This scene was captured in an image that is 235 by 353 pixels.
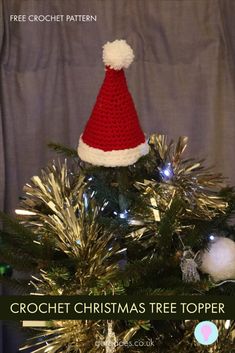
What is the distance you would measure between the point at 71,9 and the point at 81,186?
45cm

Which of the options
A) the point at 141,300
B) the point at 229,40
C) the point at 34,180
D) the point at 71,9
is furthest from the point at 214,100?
the point at 141,300

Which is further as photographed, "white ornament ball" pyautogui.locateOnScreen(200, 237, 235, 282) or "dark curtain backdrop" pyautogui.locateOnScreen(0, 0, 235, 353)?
"dark curtain backdrop" pyautogui.locateOnScreen(0, 0, 235, 353)

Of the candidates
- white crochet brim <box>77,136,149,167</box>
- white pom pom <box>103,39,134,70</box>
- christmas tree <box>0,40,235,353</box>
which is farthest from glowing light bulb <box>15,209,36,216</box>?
white pom pom <box>103,39,134,70</box>

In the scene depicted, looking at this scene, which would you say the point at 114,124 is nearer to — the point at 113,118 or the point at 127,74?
the point at 113,118

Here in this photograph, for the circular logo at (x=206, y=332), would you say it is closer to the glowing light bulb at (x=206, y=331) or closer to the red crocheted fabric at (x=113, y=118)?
the glowing light bulb at (x=206, y=331)

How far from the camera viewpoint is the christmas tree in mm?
770

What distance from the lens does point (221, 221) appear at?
2.88 ft

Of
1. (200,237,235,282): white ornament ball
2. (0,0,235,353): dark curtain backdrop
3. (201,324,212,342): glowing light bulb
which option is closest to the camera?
(201,324,212,342): glowing light bulb

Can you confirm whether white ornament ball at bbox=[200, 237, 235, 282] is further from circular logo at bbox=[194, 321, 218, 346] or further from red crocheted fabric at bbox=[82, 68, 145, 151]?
red crocheted fabric at bbox=[82, 68, 145, 151]

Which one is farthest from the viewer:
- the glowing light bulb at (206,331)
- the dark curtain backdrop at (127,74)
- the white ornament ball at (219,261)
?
the dark curtain backdrop at (127,74)

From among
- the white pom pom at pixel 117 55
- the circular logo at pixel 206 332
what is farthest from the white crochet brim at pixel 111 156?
the circular logo at pixel 206 332

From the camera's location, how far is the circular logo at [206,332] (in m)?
0.74

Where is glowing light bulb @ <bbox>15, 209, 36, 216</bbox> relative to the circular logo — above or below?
above

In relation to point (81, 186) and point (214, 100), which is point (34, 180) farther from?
point (214, 100)
